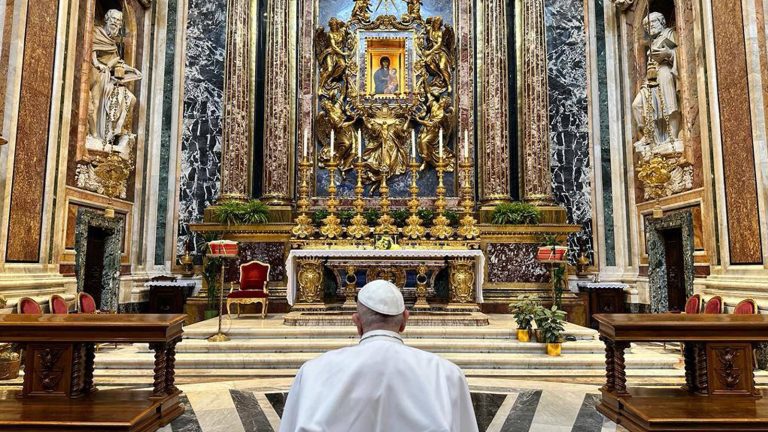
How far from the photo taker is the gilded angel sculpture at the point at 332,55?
1234 cm

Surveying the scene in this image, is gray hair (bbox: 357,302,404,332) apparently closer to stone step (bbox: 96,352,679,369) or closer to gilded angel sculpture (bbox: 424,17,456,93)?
stone step (bbox: 96,352,679,369)

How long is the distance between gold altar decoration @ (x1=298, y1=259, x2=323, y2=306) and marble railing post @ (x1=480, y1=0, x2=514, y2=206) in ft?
14.1

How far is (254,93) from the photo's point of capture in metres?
12.0

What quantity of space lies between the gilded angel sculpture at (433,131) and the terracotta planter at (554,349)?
→ 5586 millimetres

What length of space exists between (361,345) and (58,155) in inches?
325

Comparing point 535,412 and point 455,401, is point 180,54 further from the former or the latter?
point 455,401

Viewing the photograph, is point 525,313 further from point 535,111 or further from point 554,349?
point 535,111

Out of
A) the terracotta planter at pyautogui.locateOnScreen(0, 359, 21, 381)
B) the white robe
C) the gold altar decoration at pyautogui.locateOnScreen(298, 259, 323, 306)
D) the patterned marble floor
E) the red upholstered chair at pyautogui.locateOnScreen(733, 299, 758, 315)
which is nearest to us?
the white robe

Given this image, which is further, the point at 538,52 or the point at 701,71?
the point at 538,52

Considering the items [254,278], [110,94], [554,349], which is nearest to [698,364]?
[554,349]

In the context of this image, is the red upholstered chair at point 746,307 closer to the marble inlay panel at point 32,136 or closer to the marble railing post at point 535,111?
the marble railing post at point 535,111

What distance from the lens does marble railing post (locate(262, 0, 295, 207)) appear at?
11.7 m

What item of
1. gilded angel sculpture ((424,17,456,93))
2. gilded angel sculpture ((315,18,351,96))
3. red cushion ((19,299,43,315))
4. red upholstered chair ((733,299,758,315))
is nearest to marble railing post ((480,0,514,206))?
gilded angel sculpture ((424,17,456,93))

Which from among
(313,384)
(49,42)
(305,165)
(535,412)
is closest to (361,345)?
(313,384)
